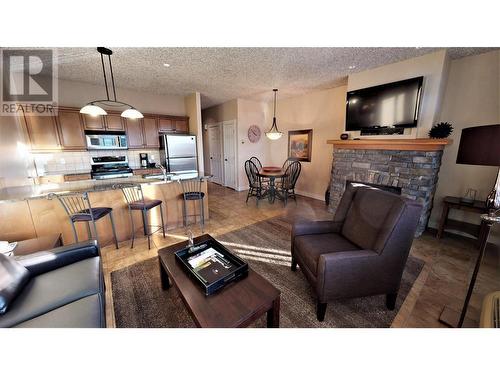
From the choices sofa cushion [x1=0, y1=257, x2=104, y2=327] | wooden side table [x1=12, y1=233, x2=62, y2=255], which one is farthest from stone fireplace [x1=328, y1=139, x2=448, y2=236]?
wooden side table [x1=12, y1=233, x2=62, y2=255]

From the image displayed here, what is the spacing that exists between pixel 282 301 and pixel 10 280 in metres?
1.85

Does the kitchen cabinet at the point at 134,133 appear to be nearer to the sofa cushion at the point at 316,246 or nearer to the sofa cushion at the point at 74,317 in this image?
the sofa cushion at the point at 74,317

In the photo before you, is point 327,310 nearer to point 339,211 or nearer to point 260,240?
point 339,211

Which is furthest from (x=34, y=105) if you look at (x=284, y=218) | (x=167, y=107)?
(x=284, y=218)

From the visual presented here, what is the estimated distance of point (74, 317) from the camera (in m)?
1.03

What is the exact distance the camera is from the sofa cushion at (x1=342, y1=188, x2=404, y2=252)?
58.5 inches

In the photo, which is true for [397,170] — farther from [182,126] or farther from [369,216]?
[182,126]

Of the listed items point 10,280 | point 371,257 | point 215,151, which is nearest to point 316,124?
point 215,151

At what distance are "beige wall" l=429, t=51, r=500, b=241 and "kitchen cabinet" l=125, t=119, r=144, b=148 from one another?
5464mm

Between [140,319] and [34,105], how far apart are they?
4.23m

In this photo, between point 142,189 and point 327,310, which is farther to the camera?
point 142,189

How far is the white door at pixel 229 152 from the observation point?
5.37m

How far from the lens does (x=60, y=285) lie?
1.29 meters

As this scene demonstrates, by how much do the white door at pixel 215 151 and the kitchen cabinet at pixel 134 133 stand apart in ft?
7.38
